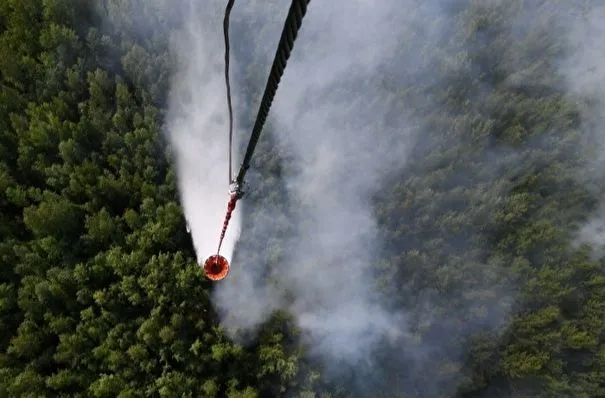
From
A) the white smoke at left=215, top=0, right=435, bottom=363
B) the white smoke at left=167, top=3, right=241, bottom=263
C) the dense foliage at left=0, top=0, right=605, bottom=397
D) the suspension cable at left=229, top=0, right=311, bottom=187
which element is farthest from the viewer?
the white smoke at left=167, top=3, right=241, bottom=263

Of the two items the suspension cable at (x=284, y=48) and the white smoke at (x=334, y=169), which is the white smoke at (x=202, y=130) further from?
the suspension cable at (x=284, y=48)

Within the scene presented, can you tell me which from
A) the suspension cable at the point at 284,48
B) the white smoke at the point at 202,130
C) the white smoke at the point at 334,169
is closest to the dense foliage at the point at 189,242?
the white smoke at the point at 202,130

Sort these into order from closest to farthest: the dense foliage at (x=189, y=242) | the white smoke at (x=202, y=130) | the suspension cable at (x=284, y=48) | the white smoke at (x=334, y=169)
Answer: the suspension cable at (x=284, y=48) → the dense foliage at (x=189, y=242) → the white smoke at (x=334, y=169) → the white smoke at (x=202, y=130)

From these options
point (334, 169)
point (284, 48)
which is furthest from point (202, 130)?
point (284, 48)

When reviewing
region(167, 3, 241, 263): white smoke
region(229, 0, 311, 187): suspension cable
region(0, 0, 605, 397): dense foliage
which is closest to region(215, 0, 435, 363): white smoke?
region(0, 0, 605, 397): dense foliage

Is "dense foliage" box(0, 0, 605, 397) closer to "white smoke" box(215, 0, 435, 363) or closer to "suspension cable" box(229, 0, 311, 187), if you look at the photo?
"white smoke" box(215, 0, 435, 363)

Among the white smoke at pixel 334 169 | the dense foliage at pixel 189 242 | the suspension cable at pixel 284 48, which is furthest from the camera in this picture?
the white smoke at pixel 334 169

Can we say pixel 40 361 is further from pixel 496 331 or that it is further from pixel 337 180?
pixel 496 331

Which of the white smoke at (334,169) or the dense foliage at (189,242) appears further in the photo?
the white smoke at (334,169)

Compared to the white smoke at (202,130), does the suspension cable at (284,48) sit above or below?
below
